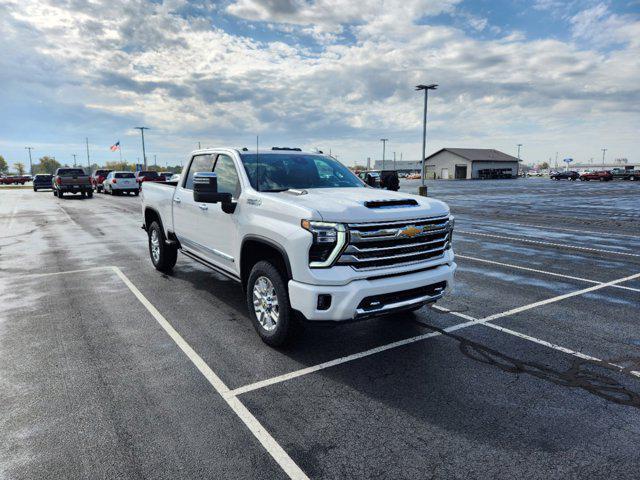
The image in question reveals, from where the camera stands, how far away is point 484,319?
5492 millimetres

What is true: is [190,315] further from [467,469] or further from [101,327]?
[467,469]

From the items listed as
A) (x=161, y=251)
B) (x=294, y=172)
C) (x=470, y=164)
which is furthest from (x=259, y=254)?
(x=470, y=164)

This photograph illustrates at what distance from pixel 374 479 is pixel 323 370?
1514 millimetres

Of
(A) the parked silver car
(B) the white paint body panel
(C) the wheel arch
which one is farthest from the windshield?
(A) the parked silver car

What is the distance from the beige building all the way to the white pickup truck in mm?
88572

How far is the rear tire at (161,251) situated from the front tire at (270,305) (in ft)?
10.6

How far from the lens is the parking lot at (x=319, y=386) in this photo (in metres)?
2.86

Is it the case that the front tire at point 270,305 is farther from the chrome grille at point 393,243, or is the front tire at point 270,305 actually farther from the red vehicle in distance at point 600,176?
the red vehicle in distance at point 600,176

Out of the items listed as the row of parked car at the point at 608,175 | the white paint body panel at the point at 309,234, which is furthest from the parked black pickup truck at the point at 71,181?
the row of parked car at the point at 608,175

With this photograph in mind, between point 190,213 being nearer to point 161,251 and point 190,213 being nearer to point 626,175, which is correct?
point 161,251

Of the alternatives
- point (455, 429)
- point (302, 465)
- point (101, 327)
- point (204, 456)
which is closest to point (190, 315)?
point (101, 327)

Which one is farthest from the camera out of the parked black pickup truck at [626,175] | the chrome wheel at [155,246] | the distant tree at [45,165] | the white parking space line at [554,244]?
the distant tree at [45,165]

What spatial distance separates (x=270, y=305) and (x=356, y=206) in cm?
138

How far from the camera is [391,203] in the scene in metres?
4.35
